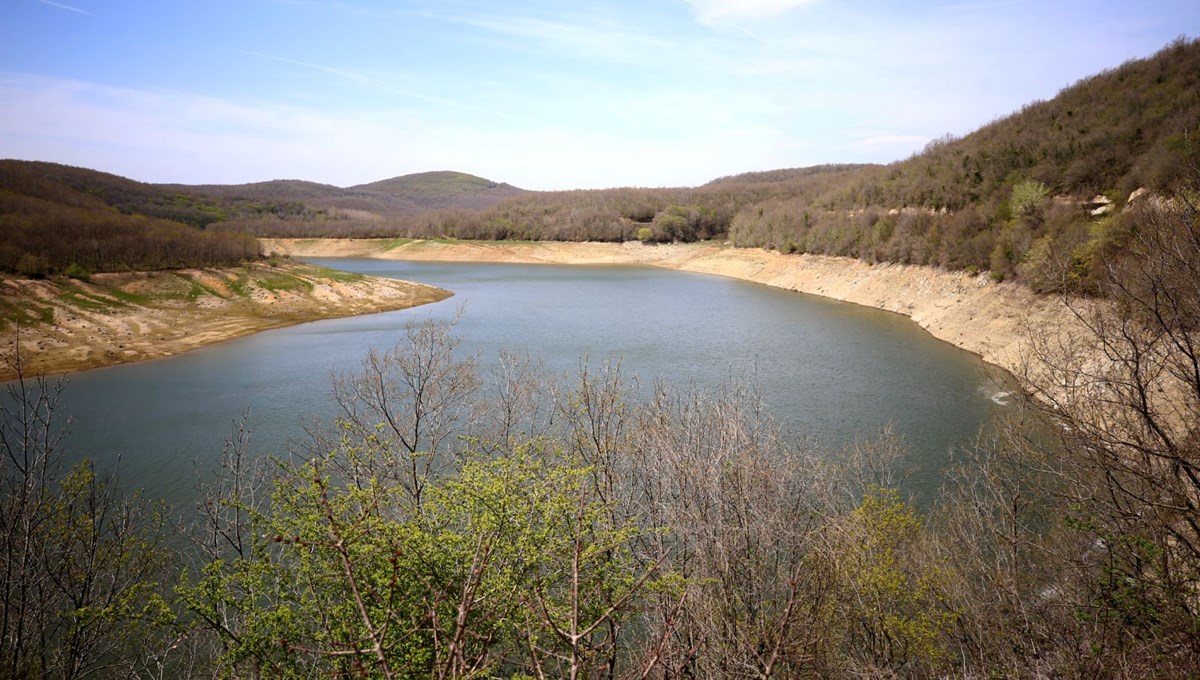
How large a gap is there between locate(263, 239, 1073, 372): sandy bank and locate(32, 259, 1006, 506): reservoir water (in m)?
1.55

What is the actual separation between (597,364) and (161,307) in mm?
27463

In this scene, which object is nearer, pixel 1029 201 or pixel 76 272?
pixel 1029 201

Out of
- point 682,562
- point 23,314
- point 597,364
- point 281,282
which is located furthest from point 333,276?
point 682,562

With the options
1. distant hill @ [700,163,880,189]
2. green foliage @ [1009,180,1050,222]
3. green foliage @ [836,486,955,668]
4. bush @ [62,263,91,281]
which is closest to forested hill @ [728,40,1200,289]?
green foliage @ [1009,180,1050,222]

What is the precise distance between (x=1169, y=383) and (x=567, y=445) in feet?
49.9

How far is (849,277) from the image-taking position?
48.0 m

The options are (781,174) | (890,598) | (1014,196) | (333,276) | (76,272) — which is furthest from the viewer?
(781,174)

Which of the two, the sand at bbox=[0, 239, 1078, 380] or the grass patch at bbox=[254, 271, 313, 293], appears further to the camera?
the grass patch at bbox=[254, 271, 313, 293]

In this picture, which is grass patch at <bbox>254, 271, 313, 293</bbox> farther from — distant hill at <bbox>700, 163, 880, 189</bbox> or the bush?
distant hill at <bbox>700, 163, 880, 189</bbox>

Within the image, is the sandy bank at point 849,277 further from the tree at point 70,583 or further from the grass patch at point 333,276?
the grass patch at point 333,276

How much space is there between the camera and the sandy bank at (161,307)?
2839cm

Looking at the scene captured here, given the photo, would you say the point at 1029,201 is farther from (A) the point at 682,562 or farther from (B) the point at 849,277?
(A) the point at 682,562

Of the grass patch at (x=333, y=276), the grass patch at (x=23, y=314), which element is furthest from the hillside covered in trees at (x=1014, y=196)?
the grass patch at (x=333, y=276)

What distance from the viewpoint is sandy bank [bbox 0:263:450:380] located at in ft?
93.1
